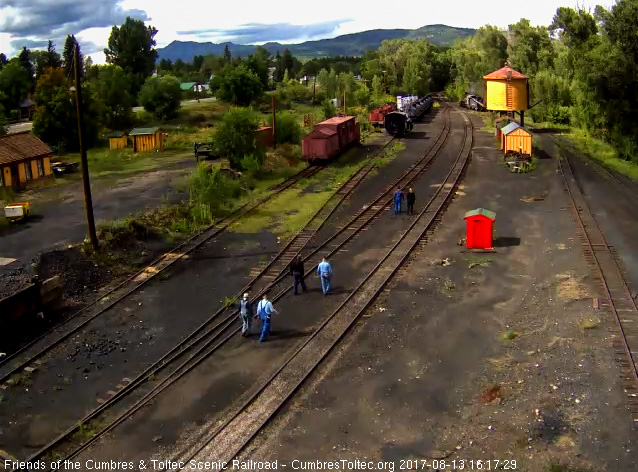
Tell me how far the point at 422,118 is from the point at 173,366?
204 ft

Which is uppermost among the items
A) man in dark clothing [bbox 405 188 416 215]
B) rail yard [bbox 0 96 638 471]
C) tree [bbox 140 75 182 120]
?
tree [bbox 140 75 182 120]

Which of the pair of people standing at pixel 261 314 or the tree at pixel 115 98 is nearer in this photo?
the pair of people standing at pixel 261 314

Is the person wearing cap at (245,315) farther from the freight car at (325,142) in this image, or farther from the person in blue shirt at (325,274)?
the freight car at (325,142)

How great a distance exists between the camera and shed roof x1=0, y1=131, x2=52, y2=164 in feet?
122

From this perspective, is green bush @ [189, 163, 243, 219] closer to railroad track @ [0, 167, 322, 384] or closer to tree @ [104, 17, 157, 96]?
railroad track @ [0, 167, 322, 384]

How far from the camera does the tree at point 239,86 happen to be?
77688mm

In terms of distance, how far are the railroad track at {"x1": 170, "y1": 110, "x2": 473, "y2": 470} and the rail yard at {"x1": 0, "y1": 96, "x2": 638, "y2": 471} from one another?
0.05 m

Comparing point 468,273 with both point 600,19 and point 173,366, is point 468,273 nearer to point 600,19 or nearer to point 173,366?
point 173,366

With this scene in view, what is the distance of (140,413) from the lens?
43.1 feet

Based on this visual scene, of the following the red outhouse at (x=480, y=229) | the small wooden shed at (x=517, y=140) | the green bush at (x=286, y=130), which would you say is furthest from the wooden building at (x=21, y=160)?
the small wooden shed at (x=517, y=140)

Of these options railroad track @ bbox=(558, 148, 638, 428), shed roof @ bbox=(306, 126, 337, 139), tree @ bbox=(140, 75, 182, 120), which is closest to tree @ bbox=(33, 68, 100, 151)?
tree @ bbox=(140, 75, 182, 120)

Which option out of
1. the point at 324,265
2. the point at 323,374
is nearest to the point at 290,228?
the point at 324,265

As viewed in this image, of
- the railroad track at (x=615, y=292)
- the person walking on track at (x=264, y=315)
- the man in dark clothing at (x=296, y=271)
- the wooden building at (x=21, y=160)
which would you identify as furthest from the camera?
the wooden building at (x=21, y=160)

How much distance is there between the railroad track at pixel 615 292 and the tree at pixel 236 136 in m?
19.2
